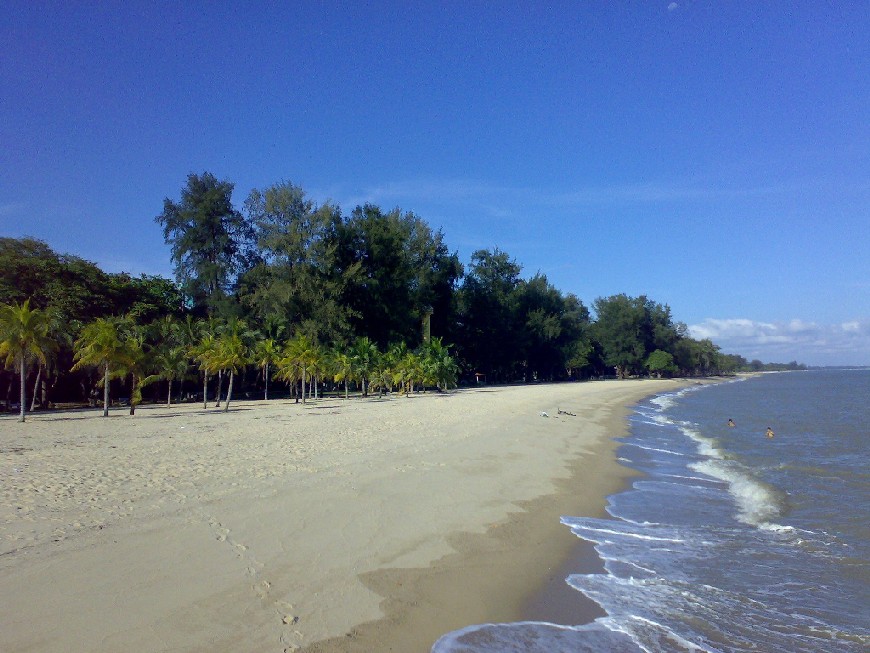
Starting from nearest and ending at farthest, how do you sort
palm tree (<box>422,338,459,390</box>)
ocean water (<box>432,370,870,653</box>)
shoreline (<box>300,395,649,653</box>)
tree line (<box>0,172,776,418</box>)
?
1. shoreline (<box>300,395,649,653</box>)
2. ocean water (<box>432,370,870,653</box>)
3. tree line (<box>0,172,776,418</box>)
4. palm tree (<box>422,338,459,390</box>)

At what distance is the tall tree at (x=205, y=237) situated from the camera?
51125 mm

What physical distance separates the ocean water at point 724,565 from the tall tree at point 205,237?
42132 millimetres

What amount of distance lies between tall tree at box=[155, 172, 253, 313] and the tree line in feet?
0.40

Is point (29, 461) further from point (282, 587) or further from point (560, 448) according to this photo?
point (560, 448)

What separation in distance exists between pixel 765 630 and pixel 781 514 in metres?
6.64

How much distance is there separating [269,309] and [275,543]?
42.2 meters

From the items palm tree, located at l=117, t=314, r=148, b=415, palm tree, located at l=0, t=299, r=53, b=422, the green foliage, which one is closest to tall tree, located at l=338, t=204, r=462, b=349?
palm tree, located at l=117, t=314, r=148, b=415

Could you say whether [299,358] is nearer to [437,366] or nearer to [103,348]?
[103,348]

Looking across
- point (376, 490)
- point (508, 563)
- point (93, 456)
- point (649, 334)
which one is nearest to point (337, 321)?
point (93, 456)

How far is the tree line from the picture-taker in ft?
111

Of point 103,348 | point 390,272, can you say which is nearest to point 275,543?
point 103,348

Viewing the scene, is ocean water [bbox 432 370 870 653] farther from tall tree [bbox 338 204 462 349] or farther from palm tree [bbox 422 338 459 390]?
tall tree [bbox 338 204 462 349]

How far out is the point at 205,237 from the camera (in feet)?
170

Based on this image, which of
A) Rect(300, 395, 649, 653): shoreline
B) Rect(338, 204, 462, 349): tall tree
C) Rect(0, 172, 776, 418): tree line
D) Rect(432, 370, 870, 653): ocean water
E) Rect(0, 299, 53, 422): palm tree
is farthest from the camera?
Rect(338, 204, 462, 349): tall tree
